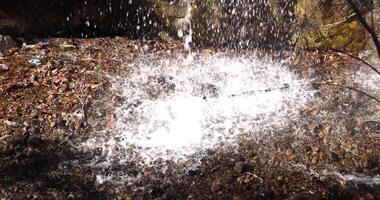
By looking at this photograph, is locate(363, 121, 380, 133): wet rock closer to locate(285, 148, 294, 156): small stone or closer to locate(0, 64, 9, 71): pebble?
locate(285, 148, 294, 156): small stone

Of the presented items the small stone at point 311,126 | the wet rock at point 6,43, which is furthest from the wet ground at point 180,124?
the wet rock at point 6,43

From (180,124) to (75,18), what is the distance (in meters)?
3.04

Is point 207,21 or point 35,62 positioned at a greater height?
point 207,21

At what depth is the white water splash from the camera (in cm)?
511

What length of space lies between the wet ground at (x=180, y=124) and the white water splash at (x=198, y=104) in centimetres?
2

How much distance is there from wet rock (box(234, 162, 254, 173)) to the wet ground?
0.04 feet

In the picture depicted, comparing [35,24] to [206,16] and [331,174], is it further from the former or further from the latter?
[331,174]

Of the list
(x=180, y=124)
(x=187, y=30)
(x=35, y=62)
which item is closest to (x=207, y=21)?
(x=187, y=30)

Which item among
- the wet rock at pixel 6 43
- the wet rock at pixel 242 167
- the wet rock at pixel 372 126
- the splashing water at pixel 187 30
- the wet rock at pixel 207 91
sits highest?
the splashing water at pixel 187 30

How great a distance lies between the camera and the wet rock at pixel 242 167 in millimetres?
4652

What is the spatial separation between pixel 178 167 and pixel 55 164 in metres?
1.46

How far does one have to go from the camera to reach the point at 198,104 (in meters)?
5.81

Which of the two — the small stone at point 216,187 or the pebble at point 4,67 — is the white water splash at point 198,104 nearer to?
the small stone at point 216,187

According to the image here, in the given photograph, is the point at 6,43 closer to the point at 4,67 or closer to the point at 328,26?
the point at 4,67
